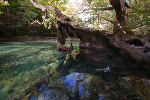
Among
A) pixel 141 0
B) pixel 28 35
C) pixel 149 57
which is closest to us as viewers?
pixel 149 57

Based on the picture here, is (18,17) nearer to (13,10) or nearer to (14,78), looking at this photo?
(13,10)

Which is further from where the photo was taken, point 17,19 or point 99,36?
point 17,19

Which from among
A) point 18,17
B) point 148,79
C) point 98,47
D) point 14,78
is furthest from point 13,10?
point 148,79

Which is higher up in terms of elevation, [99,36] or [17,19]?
[17,19]

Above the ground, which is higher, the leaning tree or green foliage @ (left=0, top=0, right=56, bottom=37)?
green foliage @ (left=0, top=0, right=56, bottom=37)

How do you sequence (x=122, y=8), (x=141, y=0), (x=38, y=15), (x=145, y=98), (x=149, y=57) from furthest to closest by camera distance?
(x=38, y=15)
(x=141, y=0)
(x=122, y=8)
(x=149, y=57)
(x=145, y=98)

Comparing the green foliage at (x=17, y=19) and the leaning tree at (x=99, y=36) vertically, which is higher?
the green foliage at (x=17, y=19)

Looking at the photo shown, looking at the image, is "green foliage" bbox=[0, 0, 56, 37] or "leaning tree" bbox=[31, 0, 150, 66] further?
"green foliage" bbox=[0, 0, 56, 37]

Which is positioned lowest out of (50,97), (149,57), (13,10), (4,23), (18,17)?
(50,97)

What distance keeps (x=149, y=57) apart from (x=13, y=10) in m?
18.4

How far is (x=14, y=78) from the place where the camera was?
2287 mm

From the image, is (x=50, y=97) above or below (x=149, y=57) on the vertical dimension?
below

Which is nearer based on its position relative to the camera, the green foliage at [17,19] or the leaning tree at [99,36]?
the leaning tree at [99,36]

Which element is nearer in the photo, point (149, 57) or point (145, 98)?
point (145, 98)
